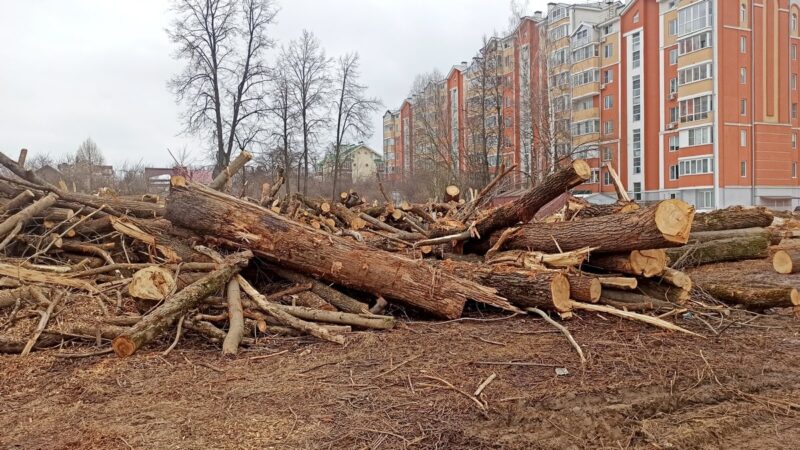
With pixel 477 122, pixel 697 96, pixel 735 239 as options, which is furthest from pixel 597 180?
pixel 735 239

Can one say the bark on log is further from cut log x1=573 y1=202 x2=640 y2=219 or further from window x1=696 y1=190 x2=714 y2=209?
window x1=696 y1=190 x2=714 y2=209

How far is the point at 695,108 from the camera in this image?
36062mm

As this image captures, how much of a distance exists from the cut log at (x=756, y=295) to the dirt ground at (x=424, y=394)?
0.96 m

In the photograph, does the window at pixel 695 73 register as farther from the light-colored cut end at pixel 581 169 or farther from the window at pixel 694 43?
the light-colored cut end at pixel 581 169

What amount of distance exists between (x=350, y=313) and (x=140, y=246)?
136 inches

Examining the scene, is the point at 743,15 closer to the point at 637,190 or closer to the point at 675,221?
the point at 637,190

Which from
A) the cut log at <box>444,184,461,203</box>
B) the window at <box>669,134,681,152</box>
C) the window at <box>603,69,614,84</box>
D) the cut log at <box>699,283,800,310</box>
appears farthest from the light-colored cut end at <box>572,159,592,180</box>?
the window at <box>603,69,614,84</box>

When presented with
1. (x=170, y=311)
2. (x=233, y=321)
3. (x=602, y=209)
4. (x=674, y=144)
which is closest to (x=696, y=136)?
(x=674, y=144)

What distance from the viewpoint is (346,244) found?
6.28m

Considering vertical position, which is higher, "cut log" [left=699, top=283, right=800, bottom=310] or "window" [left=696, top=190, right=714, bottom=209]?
"window" [left=696, top=190, right=714, bottom=209]

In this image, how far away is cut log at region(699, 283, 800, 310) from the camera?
6.18 meters

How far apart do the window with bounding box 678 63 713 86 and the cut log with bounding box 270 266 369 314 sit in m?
36.1

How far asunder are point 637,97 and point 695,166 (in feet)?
23.8

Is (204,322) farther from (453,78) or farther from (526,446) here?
(453,78)
